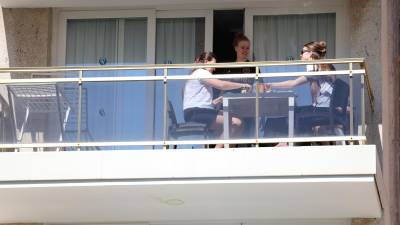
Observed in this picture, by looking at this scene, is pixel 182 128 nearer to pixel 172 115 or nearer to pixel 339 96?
pixel 172 115

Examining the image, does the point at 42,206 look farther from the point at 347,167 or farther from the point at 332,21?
the point at 332,21

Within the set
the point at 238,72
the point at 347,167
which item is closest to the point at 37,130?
the point at 238,72

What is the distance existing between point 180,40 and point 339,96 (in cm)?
378

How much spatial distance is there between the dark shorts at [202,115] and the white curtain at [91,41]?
10.8 feet

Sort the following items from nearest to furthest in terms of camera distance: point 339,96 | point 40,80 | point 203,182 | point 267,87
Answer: point 203,182 → point 339,96 → point 267,87 → point 40,80

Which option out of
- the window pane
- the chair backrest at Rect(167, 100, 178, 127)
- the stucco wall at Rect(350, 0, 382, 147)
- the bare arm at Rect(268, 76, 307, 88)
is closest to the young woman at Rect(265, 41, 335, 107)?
the bare arm at Rect(268, 76, 307, 88)

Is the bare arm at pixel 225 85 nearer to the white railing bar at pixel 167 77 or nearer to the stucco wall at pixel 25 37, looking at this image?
the white railing bar at pixel 167 77

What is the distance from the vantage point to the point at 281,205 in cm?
1346

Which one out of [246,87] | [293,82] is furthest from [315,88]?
[246,87]

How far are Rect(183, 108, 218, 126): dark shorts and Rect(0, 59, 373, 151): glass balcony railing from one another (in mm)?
36

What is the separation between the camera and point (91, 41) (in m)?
16.3

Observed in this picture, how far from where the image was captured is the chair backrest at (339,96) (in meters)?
13.0

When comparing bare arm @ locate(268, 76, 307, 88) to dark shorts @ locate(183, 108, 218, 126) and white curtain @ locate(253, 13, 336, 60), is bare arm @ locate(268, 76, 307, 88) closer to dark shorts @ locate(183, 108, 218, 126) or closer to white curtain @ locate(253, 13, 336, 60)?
dark shorts @ locate(183, 108, 218, 126)

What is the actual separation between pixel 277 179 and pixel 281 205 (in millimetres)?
791
